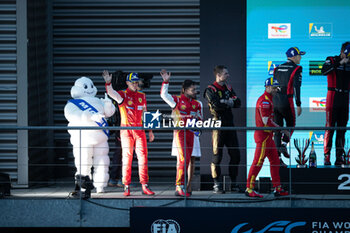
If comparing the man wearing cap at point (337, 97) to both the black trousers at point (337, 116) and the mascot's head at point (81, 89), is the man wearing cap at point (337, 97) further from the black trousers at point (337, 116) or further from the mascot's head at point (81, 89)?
the mascot's head at point (81, 89)

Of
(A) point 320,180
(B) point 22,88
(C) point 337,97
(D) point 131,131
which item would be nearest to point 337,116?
(C) point 337,97

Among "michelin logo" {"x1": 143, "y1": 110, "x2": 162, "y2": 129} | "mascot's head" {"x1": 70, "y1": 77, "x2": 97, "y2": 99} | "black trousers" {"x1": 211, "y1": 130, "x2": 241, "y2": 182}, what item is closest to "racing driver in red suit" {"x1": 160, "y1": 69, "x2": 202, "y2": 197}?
"michelin logo" {"x1": 143, "y1": 110, "x2": 162, "y2": 129}

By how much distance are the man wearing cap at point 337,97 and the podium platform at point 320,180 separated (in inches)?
29.1

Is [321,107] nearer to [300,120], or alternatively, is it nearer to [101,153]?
[300,120]

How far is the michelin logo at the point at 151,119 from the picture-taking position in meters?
8.30

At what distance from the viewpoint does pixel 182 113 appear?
856cm

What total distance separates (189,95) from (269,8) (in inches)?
89.7

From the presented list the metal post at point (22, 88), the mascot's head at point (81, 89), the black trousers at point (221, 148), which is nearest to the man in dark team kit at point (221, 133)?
the black trousers at point (221, 148)

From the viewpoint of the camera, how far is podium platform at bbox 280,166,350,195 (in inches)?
328

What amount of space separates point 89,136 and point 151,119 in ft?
2.77

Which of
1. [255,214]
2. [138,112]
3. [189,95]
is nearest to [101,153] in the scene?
[138,112]

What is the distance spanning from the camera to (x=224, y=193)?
28.1 ft

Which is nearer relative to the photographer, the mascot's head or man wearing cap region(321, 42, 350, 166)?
the mascot's head

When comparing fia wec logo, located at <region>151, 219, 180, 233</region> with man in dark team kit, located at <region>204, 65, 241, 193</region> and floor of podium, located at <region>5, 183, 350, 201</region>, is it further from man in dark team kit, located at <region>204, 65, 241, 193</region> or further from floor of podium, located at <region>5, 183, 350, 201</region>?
man in dark team kit, located at <region>204, 65, 241, 193</region>
